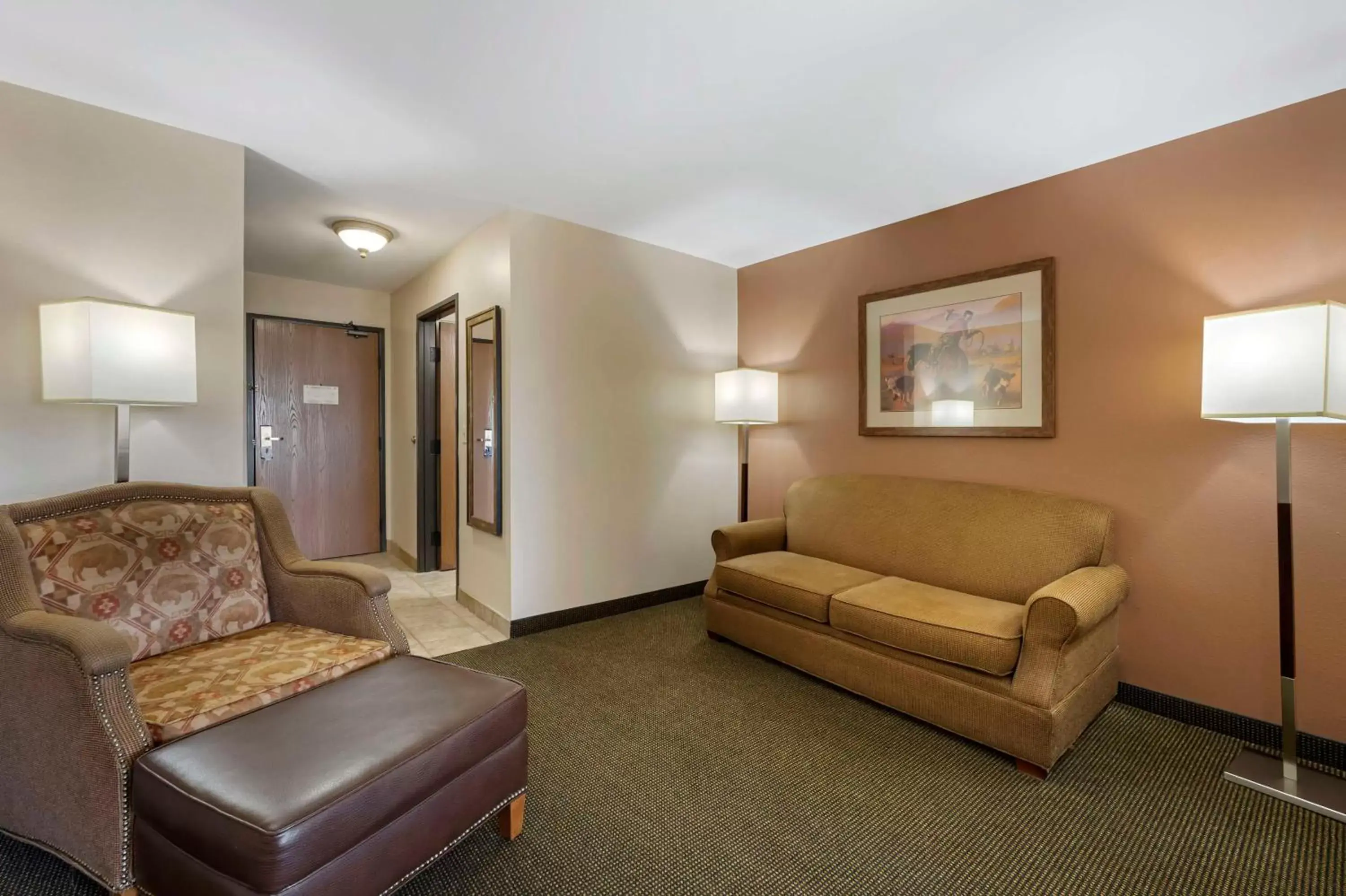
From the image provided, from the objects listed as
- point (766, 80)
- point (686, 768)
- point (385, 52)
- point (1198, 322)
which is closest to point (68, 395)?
point (385, 52)

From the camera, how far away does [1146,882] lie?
1524mm

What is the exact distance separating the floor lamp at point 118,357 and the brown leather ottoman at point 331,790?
4.12 feet

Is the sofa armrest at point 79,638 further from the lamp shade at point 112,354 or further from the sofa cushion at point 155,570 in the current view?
the lamp shade at point 112,354

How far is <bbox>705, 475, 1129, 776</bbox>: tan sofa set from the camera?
2.04 m

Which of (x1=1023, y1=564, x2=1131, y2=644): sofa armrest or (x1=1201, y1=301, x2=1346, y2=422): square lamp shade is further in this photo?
(x1=1023, y1=564, x2=1131, y2=644): sofa armrest

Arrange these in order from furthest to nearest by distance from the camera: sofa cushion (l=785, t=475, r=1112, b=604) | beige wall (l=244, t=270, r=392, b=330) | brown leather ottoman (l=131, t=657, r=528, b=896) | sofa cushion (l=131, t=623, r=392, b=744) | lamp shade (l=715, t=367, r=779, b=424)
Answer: beige wall (l=244, t=270, r=392, b=330) → lamp shade (l=715, t=367, r=779, b=424) → sofa cushion (l=785, t=475, r=1112, b=604) → sofa cushion (l=131, t=623, r=392, b=744) → brown leather ottoman (l=131, t=657, r=528, b=896)

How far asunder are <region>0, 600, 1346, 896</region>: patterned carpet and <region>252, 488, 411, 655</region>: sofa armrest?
2.48 feet

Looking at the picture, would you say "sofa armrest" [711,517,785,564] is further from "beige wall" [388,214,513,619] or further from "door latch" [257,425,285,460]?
"door latch" [257,425,285,460]

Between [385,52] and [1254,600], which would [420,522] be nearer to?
[385,52]

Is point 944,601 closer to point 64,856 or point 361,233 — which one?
point 64,856

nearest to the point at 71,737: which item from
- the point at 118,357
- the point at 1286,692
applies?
the point at 118,357

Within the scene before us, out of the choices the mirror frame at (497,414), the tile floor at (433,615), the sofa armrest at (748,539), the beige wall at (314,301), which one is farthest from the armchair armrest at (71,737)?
the beige wall at (314,301)

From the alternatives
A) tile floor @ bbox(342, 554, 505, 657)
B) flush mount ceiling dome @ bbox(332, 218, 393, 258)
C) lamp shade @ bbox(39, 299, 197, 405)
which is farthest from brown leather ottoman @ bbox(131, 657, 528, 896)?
flush mount ceiling dome @ bbox(332, 218, 393, 258)

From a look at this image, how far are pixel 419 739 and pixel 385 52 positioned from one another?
2.10 m
